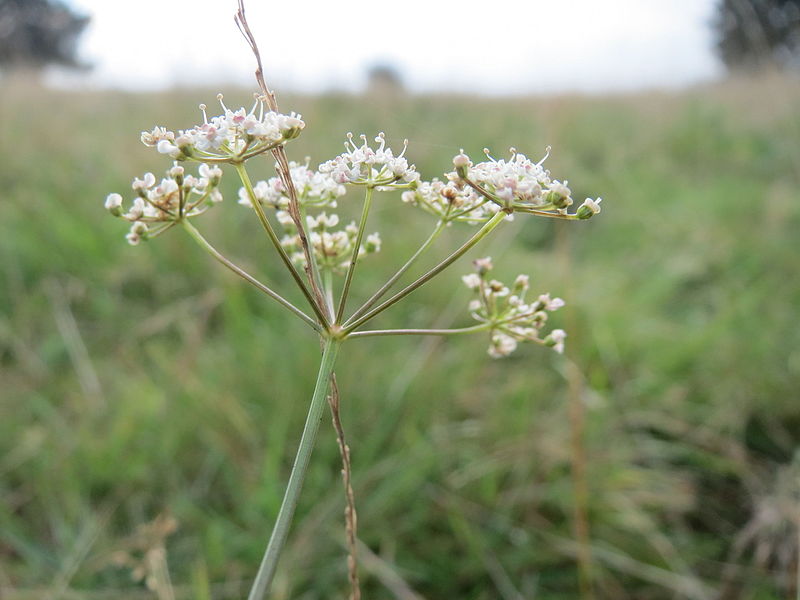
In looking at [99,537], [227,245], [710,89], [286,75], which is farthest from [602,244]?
[710,89]

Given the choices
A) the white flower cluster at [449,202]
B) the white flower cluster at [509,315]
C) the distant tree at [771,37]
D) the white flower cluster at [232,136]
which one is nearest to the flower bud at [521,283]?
the white flower cluster at [509,315]

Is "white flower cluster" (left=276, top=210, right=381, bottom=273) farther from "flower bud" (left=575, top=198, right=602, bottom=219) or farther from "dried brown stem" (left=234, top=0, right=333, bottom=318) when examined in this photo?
"flower bud" (left=575, top=198, right=602, bottom=219)

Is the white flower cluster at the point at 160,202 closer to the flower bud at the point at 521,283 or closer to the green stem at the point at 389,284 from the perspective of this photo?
the green stem at the point at 389,284

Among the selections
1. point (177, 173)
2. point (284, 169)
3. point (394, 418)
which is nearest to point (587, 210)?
point (284, 169)

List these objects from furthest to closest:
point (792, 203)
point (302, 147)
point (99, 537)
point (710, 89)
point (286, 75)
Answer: point (710, 89) < point (286, 75) < point (792, 203) < point (302, 147) < point (99, 537)

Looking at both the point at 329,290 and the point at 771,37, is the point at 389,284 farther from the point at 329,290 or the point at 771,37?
the point at 771,37

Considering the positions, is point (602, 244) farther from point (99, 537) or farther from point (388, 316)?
point (99, 537)

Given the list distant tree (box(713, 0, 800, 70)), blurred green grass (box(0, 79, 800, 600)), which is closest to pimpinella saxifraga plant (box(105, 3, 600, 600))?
blurred green grass (box(0, 79, 800, 600))
